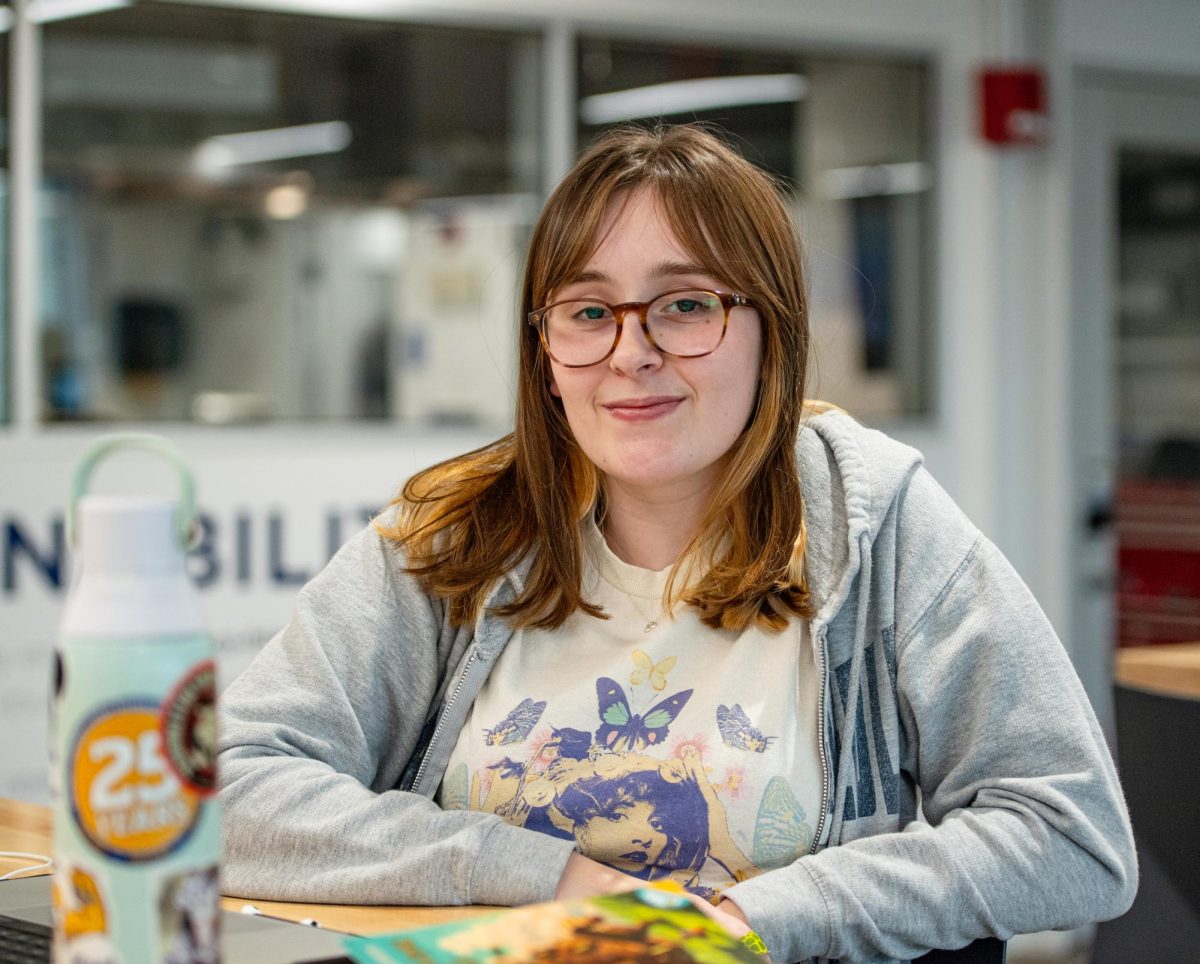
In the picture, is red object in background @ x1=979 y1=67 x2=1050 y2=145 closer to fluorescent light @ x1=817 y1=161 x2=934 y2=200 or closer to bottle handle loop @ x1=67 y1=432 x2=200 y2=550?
fluorescent light @ x1=817 y1=161 x2=934 y2=200

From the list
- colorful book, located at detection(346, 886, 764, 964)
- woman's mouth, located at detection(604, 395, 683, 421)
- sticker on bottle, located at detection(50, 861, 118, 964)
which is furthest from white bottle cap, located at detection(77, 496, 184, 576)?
woman's mouth, located at detection(604, 395, 683, 421)

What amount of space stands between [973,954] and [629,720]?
1.19ft

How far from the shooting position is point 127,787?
0.73 meters

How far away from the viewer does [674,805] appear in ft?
4.53

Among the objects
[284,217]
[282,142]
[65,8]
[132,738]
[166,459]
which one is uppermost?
[65,8]

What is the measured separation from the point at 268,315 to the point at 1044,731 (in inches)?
147

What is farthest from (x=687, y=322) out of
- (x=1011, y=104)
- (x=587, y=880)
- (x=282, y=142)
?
(x=282, y=142)

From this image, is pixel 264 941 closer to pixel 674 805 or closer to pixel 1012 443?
pixel 674 805

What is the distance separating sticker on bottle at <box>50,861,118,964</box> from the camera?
738mm

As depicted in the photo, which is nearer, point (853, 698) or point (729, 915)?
point (729, 915)

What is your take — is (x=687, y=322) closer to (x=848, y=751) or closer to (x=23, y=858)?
(x=848, y=751)

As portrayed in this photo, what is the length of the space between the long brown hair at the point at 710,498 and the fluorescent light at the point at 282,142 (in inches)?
125

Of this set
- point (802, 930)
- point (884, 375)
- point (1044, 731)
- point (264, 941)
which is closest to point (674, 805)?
point (802, 930)

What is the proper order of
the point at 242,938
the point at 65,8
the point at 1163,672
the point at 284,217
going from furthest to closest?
the point at 284,217 < the point at 65,8 < the point at 1163,672 < the point at 242,938
